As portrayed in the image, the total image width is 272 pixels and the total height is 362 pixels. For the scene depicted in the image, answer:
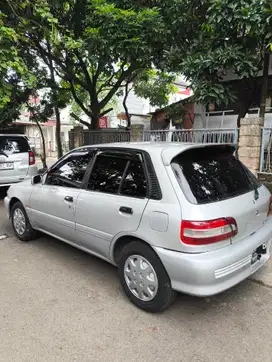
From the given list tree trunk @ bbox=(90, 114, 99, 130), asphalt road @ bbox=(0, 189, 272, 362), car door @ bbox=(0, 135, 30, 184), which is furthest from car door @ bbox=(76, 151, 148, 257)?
tree trunk @ bbox=(90, 114, 99, 130)

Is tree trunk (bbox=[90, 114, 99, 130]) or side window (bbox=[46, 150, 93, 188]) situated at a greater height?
tree trunk (bbox=[90, 114, 99, 130])

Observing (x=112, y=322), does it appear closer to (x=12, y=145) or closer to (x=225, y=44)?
(x=225, y=44)

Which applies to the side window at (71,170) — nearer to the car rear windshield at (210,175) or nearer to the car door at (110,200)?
the car door at (110,200)

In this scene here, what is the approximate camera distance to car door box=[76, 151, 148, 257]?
9.04 ft

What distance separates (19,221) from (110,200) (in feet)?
7.86

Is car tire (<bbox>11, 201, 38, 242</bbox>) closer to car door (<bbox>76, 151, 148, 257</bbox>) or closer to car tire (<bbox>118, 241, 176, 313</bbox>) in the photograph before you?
car door (<bbox>76, 151, 148, 257</bbox>)

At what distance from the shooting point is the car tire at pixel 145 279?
101 inches

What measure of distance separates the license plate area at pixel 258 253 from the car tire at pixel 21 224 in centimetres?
331

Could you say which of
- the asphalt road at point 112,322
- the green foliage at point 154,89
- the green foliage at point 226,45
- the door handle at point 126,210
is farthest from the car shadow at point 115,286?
the green foliage at point 154,89

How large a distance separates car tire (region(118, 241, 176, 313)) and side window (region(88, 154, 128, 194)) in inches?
26.6

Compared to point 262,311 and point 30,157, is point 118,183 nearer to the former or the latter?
point 262,311

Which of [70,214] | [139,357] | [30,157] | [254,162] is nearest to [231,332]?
[139,357]

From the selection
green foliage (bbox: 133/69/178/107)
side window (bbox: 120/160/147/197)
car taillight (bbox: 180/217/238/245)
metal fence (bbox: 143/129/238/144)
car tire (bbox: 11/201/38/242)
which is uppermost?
green foliage (bbox: 133/69/178/107)

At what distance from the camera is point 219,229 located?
240cm
